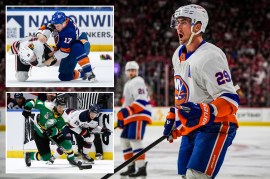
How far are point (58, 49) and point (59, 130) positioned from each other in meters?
0.52

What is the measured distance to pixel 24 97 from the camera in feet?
13.1

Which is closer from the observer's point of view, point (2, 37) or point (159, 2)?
point (2, 37)

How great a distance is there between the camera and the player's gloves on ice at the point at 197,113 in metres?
Result: 3.13

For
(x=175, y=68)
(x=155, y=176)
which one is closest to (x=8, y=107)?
(x=175, y=68)

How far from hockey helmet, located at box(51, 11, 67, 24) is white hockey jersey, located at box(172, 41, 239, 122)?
0.87 m

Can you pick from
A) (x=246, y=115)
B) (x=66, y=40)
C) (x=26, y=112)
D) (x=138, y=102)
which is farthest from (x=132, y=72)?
(x=246, y=115)

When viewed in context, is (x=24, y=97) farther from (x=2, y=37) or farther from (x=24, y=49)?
(x=2, y=37)

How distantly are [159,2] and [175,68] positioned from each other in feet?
47.5

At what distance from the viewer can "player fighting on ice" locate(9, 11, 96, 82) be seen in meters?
3.97

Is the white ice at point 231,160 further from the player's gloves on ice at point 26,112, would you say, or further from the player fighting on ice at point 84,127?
the player's gloves on ice at point 26,112

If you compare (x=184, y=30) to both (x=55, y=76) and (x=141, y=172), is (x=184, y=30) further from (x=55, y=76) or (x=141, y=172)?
(x=141, y=172)

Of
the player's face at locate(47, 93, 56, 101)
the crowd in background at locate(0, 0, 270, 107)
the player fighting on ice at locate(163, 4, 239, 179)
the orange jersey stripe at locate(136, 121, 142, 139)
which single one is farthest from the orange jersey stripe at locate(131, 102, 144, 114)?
the crowd in background at locate(0, 0, 270, 107)

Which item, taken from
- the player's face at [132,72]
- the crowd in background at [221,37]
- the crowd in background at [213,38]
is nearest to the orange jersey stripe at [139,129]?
the player's face at [132,72]

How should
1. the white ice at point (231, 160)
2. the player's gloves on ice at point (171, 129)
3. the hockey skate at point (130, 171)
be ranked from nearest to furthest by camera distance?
the player's gloves on ice at point (171, 129) → the white ice at point (231, 160) → the hockey skate at point (130, 171)
